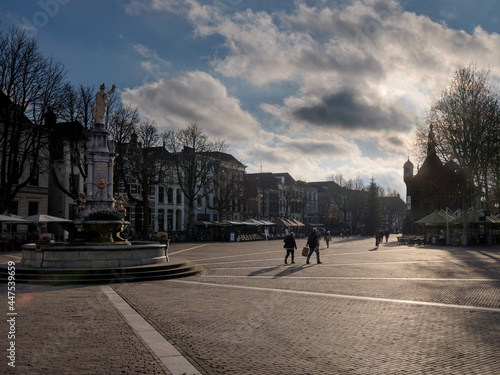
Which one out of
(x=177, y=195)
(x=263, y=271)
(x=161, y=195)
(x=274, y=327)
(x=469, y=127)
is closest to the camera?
(x=274, y=327)

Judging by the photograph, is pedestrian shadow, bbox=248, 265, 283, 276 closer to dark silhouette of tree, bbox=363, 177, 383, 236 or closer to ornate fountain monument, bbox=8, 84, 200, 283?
ornate fountain monument, bbox=8, 84, 200, 283

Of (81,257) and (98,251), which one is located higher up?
(98,251)

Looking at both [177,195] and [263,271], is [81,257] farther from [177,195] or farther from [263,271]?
[177,195]

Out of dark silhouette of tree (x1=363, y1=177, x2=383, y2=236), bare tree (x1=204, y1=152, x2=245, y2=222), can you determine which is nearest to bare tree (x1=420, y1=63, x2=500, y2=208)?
bare tree (x1=204, y1=152, x2=245, y2=222)

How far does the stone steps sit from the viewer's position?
1491 cm

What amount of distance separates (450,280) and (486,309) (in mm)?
5576

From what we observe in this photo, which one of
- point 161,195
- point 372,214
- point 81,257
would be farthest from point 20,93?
point 372,214

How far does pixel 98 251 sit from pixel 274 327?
32.1 feet

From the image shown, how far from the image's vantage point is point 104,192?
22266 mm

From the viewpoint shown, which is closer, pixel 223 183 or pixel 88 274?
pixel 88 274

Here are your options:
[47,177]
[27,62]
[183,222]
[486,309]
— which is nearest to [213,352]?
[486,309]

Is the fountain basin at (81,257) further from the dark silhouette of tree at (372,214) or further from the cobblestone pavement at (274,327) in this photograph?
the dark silhouette of tree at (372,214)

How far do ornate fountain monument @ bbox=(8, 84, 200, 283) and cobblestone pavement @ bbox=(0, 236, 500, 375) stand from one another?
1.46m

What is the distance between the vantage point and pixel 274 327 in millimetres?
8445
